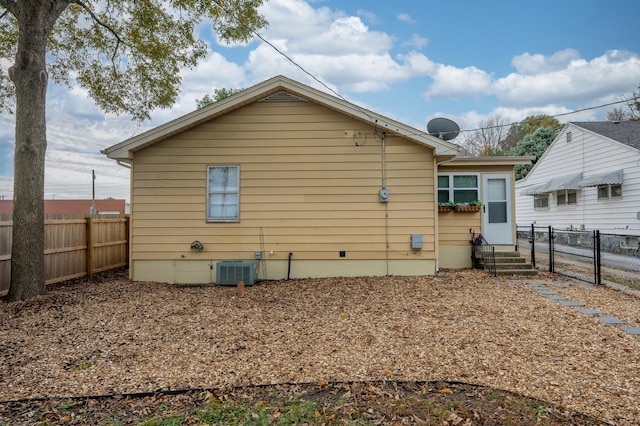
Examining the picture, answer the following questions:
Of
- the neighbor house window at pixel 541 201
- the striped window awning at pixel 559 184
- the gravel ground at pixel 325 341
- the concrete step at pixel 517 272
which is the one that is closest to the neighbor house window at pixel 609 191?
the striped window awning at pixel 559 184

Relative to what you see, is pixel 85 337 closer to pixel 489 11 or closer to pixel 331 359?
pixel 331 359

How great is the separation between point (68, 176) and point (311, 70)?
779 inches

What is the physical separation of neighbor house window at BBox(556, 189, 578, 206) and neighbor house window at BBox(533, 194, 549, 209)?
981mm

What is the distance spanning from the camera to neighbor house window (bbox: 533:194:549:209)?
16.4m

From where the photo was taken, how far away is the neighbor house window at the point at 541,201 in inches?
645

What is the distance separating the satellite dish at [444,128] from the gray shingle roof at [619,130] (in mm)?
7426

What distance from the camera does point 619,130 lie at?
527 inches

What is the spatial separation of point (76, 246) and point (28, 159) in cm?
291

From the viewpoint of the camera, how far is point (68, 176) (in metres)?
21.1

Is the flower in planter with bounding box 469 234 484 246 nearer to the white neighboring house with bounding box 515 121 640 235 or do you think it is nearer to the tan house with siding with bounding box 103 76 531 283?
the tan house with siding with bounding box 103 76 531 283

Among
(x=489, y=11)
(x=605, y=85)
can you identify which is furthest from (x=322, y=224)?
(x=605, y=85)

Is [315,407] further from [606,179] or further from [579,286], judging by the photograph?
[606,179]

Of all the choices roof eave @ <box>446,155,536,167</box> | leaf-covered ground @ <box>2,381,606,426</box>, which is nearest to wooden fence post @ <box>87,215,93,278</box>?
leaf-covered ground @ <box>2,381,606,426</box>

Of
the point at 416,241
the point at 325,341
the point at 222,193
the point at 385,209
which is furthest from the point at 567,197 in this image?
the point at 325,341
